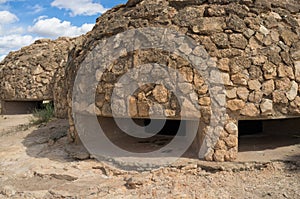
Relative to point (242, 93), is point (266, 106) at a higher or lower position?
lower

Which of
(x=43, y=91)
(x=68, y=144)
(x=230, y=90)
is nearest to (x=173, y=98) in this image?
(x=230, y=90)

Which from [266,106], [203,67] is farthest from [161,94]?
[266,106]

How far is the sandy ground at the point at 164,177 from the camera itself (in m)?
3.90

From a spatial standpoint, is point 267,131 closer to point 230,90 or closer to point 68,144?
point 230,90

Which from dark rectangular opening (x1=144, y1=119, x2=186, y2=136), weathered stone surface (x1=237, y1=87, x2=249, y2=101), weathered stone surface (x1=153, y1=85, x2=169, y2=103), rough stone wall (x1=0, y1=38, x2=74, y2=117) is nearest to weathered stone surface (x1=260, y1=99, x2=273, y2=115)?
weathered stone surface (x1=237, y1=87, x2=249, y2=101)

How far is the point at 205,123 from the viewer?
447cm

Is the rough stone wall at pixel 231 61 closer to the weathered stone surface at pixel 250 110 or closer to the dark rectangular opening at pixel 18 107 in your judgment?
the weathered stone surface at pixel 250 110

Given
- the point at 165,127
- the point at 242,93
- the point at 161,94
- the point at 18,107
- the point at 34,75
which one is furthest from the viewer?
the point at 18,107

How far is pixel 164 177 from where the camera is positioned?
13.9ft

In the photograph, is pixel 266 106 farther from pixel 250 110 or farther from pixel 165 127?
pixel 165 127

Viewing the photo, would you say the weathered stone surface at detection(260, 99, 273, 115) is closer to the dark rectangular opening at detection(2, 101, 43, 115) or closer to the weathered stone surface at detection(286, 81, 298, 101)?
the weathered stone surface at detection(286, 81, 298, 101)

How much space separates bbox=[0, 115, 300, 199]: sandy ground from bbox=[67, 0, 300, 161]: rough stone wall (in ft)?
1.18

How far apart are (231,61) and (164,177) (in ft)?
5.82

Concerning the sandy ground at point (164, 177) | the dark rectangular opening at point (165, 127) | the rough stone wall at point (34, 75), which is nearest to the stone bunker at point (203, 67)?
the sandy ground at point (164, 177)
